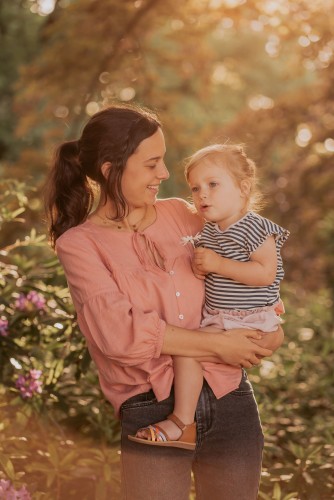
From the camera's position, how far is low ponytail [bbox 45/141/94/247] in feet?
8.62

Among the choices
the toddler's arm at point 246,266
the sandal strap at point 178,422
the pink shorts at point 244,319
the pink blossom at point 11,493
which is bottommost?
the pink blossom at point 11,493

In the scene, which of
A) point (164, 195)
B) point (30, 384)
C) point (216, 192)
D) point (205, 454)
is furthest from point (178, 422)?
point (164, 195)

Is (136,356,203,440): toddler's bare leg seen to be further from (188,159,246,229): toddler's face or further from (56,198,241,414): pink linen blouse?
(188,159,246,229): toddler's face

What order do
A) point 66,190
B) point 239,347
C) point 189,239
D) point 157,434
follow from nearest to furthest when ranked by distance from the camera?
point 157,434 < point 239,347 < point 189,239 < point 66,190

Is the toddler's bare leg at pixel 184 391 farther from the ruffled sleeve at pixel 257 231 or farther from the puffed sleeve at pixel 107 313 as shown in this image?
the ruffled sleeve at pixel 257 231

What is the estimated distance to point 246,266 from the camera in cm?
234

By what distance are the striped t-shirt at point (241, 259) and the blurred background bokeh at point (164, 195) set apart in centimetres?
69

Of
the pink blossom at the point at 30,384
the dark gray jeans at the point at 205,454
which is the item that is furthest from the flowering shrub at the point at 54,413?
the dark gray jeans at the point at 205,454

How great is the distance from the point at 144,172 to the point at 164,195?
8.39 m

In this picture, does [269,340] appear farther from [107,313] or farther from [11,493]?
[11,493]

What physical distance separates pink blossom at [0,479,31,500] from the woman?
0.52m

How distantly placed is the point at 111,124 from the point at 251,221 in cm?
52

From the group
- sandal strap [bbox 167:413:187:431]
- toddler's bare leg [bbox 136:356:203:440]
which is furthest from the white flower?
sandal strap [bbox 167:413:187:431]

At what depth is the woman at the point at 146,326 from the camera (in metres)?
2.25
